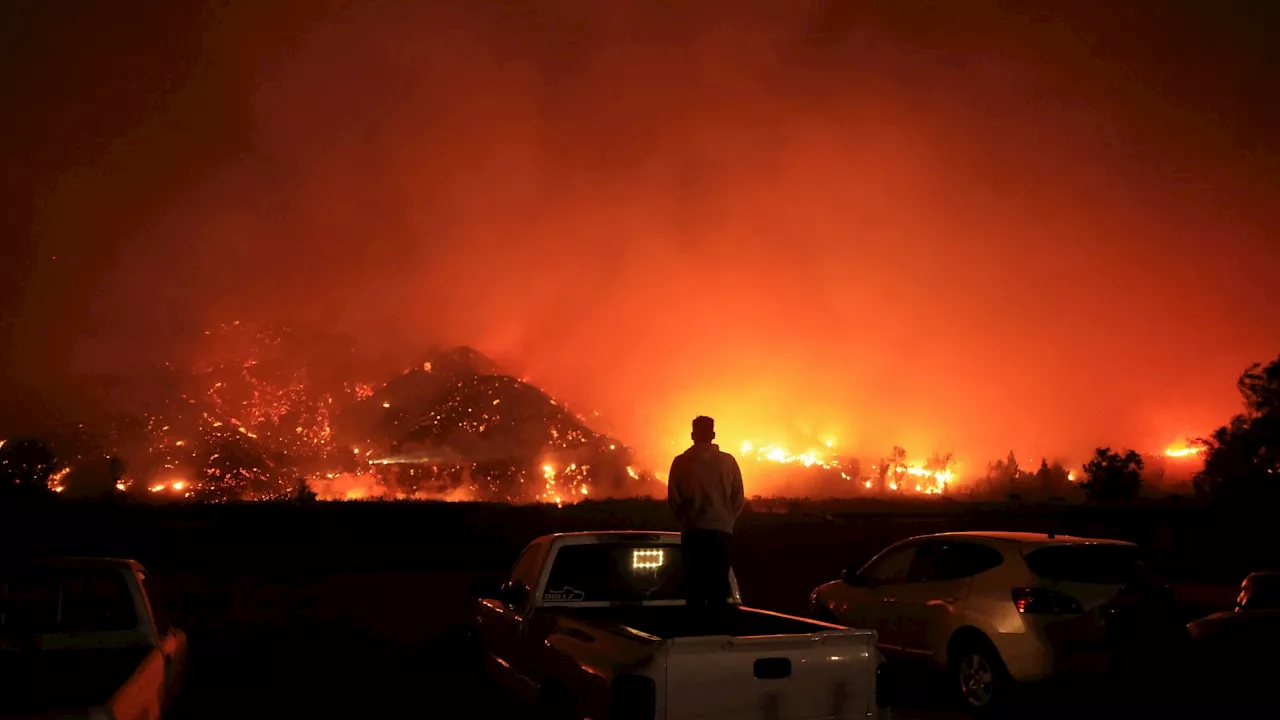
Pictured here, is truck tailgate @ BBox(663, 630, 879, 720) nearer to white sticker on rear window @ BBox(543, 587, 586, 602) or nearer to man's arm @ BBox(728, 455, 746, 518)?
white sticker on rear window @ BBox(543, 587, 586, 602)

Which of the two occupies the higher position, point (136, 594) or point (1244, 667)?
point (136, 594)

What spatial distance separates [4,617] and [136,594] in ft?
2.85

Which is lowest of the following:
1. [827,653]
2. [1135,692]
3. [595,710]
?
[1135,692]

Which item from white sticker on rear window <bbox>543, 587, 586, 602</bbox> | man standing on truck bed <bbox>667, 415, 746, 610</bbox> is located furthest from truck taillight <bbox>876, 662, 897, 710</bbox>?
white sticker on rear window <bbox>543, 587, 586, 602</bbox>

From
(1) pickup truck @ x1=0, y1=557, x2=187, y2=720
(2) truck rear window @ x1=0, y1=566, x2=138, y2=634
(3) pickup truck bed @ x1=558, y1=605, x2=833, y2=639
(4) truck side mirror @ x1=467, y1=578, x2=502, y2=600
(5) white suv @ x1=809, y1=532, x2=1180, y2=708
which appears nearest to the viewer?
(1) pickup truck @ x1=0, y1=557, x2=187, y2=720

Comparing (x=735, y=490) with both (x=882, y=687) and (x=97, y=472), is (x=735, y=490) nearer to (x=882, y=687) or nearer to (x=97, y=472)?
(x=882, y=687)

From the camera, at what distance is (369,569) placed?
24.1 metres

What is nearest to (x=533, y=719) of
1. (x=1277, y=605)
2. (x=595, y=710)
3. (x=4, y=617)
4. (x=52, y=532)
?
(x=595, y=710)

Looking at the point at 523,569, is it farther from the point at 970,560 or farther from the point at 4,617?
the point at 970,560

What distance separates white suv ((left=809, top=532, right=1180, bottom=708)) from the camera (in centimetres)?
756

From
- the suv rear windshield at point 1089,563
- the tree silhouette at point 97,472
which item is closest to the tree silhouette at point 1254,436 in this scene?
the suv rear windshield at point 1089,563

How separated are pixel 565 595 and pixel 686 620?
0.99 meters

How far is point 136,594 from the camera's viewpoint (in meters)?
6.00

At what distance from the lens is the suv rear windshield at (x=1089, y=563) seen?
25.9 ft
